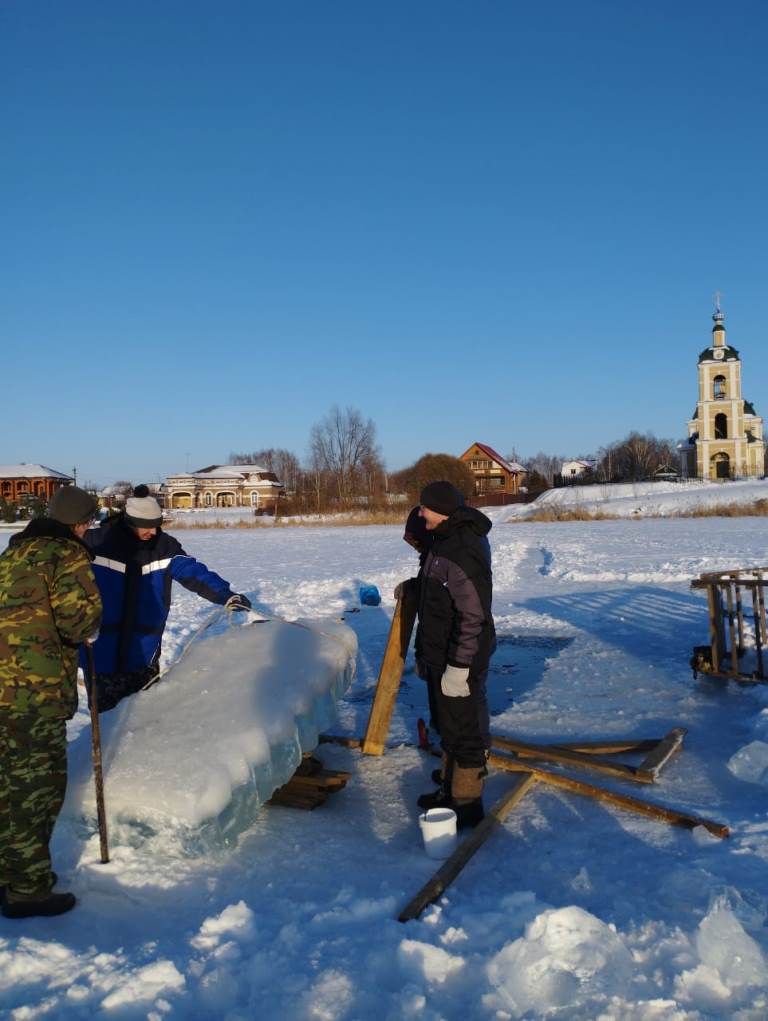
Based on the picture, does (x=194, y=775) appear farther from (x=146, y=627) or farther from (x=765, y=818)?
(x=765, y=818)

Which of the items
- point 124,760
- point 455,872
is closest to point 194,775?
point 124,760

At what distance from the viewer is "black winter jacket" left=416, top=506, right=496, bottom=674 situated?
440cm

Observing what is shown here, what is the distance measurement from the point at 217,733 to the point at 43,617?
114 centimetres

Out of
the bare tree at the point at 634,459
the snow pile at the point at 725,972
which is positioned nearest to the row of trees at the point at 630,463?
the bare tree at the point at 634,459

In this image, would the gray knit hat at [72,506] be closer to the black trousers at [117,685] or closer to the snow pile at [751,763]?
the black trousers at [117,685]

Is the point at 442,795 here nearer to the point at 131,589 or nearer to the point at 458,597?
the point at 458,597

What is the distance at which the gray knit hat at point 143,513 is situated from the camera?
500cm

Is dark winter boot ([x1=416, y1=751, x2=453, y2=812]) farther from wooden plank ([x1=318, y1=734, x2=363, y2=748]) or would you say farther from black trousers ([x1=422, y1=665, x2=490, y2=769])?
wooden plank ([x1=318, y1=734, x2=363, y2=748])

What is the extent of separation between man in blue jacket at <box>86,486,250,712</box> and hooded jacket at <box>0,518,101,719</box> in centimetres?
132

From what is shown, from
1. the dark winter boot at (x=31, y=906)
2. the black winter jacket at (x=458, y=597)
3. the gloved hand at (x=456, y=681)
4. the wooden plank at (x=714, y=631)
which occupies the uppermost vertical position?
the black winter jacket at (x=458, y=597)

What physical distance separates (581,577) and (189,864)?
1399 centimetres

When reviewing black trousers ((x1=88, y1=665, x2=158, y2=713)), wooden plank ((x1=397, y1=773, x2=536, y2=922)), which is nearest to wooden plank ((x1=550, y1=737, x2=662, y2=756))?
wooden plank ((x1=397, y1=773, x2=536, y2=922))

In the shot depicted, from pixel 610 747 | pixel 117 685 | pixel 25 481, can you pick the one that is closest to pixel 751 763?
pixel 610 747

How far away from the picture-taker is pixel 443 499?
4.66 metres
